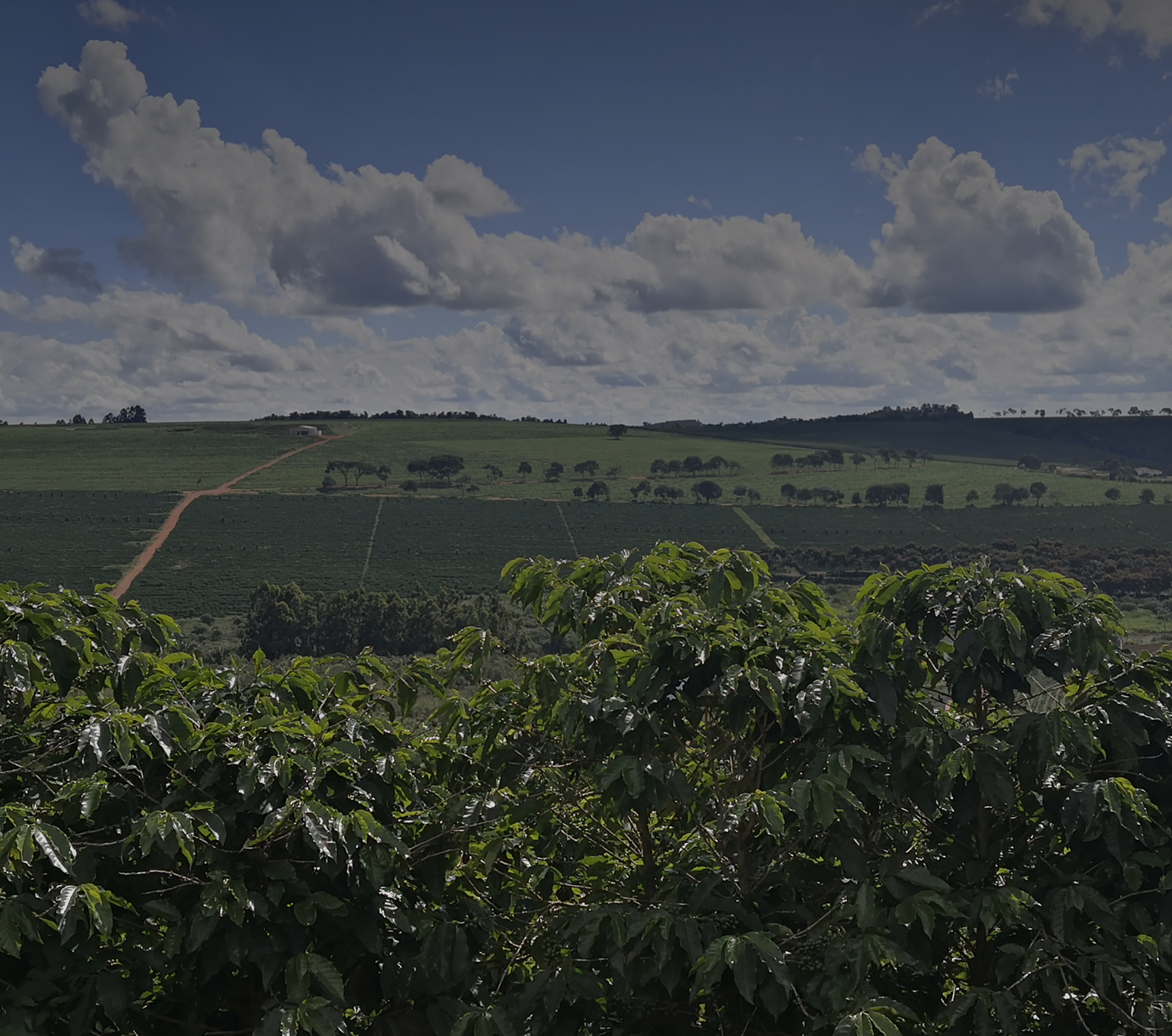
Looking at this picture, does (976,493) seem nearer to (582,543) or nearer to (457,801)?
(582,543)

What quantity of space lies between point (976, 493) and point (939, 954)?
11414cm

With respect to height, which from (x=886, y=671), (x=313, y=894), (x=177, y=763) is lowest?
(x=313, y=894)

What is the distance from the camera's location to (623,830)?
5.69 meters

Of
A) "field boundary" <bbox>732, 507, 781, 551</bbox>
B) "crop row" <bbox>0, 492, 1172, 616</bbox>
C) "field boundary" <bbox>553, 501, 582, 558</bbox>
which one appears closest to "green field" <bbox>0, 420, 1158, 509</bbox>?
"field boundary" <bbox>553, 501, 582, 558</bbox>

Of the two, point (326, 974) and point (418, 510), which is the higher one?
point (326, 974)

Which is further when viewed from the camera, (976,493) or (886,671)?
(976,493)

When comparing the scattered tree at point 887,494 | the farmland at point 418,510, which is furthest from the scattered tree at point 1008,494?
the scattered tree at point 887,494

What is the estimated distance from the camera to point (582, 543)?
87.6 m

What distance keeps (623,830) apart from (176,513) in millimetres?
99406

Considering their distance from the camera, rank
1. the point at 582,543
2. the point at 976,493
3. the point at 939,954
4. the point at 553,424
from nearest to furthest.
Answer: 1. the point at 939,954
2. the point at 582,543
3. the point at 976,493
4. the point at 553,424

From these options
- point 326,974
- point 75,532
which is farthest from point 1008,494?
point 326,974

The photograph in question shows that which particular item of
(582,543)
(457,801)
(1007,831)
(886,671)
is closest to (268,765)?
(457,801)

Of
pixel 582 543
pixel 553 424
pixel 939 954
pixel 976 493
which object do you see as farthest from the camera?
pixel 553 424

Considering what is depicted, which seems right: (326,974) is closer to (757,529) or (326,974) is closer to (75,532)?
(757,529)
